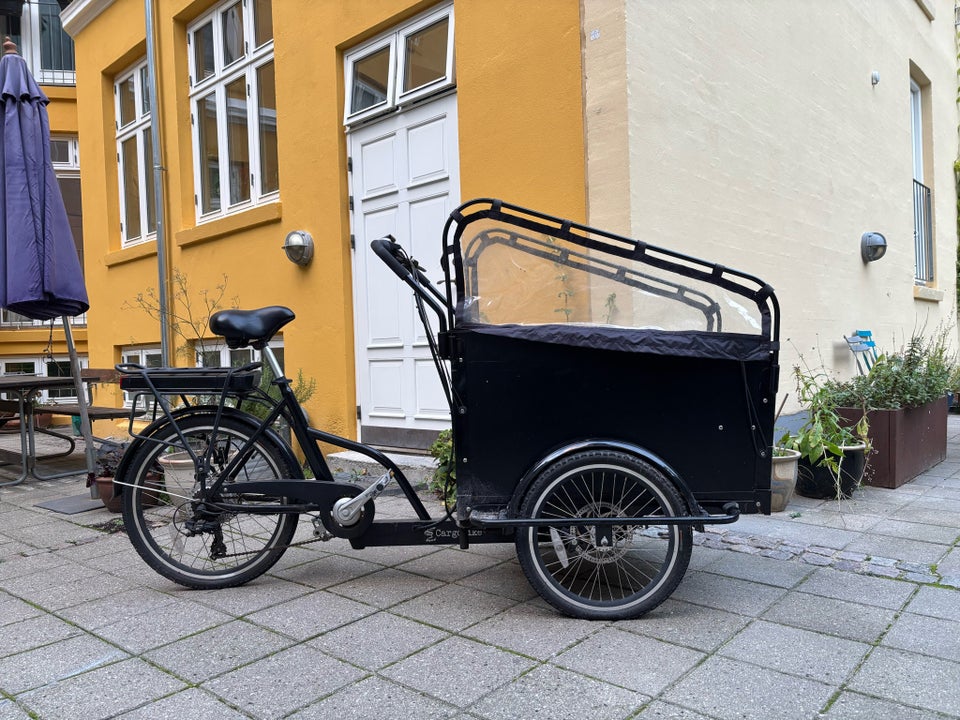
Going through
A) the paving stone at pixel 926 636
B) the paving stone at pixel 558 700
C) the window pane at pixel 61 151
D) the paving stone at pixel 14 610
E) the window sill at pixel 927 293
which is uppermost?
the window pane at pixel 61 151

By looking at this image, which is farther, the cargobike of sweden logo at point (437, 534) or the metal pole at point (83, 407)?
the metal pole at point (83, 407)

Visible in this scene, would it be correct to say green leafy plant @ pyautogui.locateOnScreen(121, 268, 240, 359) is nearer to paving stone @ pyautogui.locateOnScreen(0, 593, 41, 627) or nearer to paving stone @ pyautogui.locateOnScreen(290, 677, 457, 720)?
paving stone @ pyautogui.locateOnScreen(0, 593, 41, 627)

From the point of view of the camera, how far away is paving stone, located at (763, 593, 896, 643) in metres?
2.69

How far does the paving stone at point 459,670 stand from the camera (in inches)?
89.6

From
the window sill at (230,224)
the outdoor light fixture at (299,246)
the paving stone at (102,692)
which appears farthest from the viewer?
the window sill at (230,224)

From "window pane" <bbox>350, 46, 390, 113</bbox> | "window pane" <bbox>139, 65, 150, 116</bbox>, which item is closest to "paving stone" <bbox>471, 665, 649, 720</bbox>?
"window pane" <bbox>350, 46, 390, 113</bbox>

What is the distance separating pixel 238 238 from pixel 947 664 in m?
6.48

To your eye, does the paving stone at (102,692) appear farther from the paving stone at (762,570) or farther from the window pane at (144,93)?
the window pane at (144,93)

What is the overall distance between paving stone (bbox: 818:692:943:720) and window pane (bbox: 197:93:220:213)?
722 cm

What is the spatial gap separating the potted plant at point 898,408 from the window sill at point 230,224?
192 inches

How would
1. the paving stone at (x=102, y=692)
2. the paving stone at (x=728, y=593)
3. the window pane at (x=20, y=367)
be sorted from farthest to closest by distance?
the window pane at (x=20, y=367)
the paving stone at (x=728, y=593)
the paving stone at (x=102, y=692)

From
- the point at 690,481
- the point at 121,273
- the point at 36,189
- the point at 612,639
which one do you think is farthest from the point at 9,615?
the point at 121,273

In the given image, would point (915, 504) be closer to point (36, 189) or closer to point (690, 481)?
point (690, 481)

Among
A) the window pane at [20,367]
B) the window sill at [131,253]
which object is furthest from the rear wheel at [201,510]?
the window pane at [20,367]
